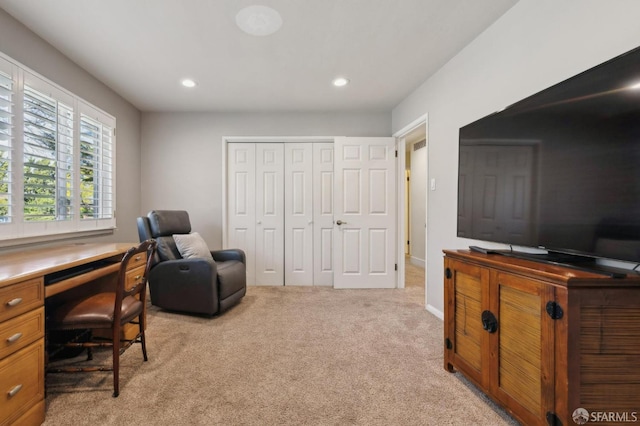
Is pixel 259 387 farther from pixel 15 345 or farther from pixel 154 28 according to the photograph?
pixel 154 28

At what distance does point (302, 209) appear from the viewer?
4004 millimetres

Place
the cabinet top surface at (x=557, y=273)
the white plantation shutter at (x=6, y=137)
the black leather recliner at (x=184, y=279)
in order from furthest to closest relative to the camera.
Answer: the black leather recliner at (x=184, y=279), the white plantation shutter at (x=6, y=137), the cabinet top surface at (x=557, y=273)

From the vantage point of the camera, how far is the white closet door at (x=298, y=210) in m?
4.00

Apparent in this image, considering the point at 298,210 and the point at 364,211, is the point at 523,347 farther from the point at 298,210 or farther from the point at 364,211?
the point at 298,210

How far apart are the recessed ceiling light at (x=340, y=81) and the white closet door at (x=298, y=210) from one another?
1.07m

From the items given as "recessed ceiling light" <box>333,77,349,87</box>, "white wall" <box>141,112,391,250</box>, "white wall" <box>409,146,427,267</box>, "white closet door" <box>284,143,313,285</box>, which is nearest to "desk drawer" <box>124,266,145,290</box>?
"white wall" <box>141,112,391,250</box>

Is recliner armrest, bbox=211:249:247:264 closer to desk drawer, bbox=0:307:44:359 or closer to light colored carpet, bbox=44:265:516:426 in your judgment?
light colored carpet, bbox=44:265:516:426

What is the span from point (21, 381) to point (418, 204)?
563cm

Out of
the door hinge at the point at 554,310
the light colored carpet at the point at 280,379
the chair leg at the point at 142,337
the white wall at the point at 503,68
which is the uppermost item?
the white wall at the point at 503,68

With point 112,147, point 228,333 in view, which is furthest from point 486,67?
point 112,147

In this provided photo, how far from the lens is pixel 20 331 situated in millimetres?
1283

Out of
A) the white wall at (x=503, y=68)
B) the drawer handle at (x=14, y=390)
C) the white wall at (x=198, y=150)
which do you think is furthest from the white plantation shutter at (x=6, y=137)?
the white wall at (x=503, y=68)

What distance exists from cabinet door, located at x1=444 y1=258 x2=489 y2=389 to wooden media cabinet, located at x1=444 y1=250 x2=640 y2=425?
0.20 feet

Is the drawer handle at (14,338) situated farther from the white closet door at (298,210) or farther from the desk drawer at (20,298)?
the white closet door at (298,210)
